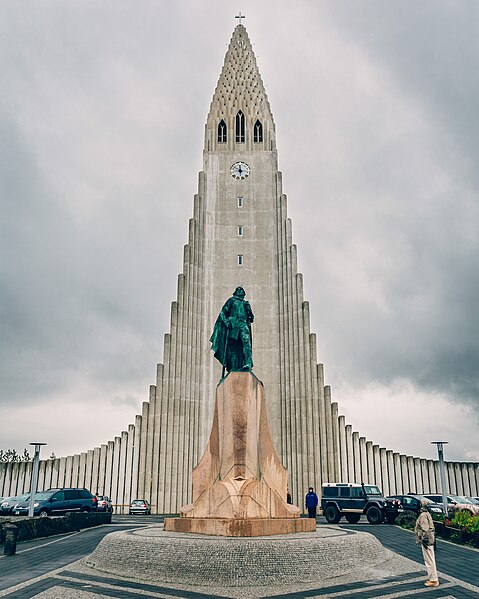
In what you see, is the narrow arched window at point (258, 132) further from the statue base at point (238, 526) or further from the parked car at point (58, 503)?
the statue base at point (238, 526)

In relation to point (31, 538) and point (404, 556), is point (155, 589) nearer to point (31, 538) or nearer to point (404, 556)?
point (404, 556)

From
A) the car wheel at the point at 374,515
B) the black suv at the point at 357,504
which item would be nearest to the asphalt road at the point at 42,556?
the black suv at the point at 357,504

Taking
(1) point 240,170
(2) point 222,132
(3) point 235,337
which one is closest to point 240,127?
(2) point 222,132

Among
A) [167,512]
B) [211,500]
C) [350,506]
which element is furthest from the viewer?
[167,512]

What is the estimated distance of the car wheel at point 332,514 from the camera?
23.8 m

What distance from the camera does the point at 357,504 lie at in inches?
936

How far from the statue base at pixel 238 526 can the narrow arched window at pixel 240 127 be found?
3523 cm

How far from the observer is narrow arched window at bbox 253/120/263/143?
43062 mm

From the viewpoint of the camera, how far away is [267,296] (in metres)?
38.8

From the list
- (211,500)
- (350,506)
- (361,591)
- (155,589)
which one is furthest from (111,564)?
(350,506)

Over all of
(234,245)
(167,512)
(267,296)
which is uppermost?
(234,245)

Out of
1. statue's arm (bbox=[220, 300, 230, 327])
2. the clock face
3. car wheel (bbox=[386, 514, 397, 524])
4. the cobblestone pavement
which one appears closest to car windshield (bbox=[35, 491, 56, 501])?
the cobblestone pavement

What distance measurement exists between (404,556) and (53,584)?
7.47 metres

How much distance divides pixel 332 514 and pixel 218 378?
14870 mm
